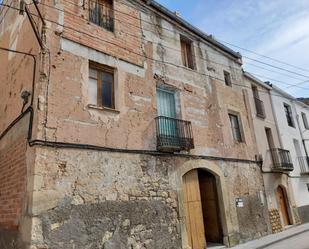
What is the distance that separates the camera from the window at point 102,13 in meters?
8.45

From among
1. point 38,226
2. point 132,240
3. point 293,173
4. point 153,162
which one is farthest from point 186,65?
point 293,173

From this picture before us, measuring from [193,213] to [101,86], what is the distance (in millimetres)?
4855

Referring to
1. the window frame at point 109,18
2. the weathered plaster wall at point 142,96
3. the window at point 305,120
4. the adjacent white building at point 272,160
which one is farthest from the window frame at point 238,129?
the window at point 305,120

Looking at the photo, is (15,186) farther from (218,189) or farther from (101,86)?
(218,189)

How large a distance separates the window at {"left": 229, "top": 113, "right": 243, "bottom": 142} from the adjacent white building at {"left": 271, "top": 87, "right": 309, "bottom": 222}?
454cm

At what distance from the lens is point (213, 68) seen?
476 inches

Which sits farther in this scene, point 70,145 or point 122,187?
point 122,187

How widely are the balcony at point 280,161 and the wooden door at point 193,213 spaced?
5762 millimetres

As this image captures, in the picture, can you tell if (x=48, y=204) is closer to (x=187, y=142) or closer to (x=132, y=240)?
→ (x=132, y=240)

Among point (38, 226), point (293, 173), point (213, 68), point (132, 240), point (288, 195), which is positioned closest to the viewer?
point (38, 226)

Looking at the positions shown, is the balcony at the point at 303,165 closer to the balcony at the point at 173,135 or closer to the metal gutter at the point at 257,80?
the metal gutter at the point at 257,80

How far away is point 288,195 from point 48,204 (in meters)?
12.2

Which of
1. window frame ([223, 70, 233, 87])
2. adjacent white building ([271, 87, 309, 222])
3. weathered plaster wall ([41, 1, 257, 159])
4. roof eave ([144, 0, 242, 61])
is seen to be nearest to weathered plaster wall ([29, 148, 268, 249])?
weathered plaster wall ([41, 1, 257, 159])

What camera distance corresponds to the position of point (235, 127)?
12211 millimetres
